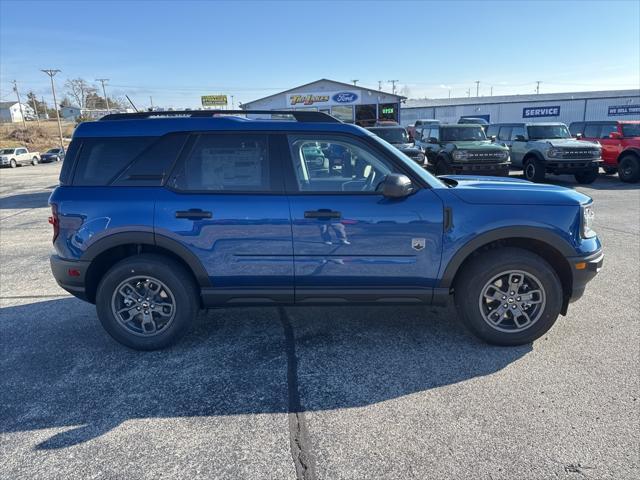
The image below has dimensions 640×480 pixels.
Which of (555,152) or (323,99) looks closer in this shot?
(555,152)

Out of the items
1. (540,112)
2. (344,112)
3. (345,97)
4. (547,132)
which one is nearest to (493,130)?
(547,132)

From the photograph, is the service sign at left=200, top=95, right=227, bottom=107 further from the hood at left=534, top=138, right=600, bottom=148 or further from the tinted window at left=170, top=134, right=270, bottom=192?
the tinted window at left=170, top=134, right=270, bottom=192

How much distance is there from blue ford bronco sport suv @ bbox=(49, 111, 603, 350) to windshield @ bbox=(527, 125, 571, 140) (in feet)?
41.9

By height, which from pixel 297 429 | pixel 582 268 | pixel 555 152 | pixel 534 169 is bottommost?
pixel 297 429

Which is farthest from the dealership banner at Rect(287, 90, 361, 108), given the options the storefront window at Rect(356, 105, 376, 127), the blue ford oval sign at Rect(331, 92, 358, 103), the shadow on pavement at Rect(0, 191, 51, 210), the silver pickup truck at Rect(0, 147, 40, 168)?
the silver pickup truck at Rect(0, 147, 40, 168)

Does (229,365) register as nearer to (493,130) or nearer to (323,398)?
(323,398)

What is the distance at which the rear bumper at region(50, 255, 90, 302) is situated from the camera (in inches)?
145

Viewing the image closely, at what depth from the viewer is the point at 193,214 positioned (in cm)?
353

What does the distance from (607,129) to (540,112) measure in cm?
2759

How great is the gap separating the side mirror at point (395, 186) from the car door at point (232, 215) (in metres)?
0.80

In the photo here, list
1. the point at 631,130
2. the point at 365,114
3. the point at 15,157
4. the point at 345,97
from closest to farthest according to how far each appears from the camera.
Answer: the point at 631,130 < the point at 345,97 < the point at 365,114 < the point at 15,157

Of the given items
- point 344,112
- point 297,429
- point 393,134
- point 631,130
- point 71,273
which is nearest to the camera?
point 297,429

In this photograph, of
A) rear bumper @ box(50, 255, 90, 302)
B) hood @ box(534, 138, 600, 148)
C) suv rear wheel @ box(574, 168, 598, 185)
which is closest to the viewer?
rear bumper @ box(50, 255, 90, 302)

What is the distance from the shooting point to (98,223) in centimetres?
359
